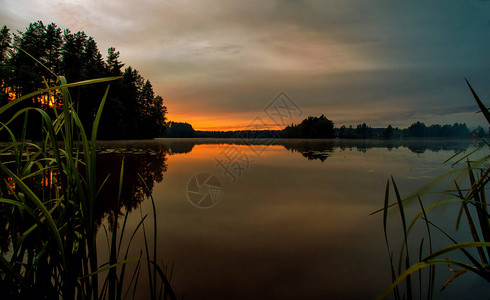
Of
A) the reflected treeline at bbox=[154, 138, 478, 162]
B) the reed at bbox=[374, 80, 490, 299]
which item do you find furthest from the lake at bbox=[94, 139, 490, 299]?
the reflected treeline at bbox=[154, 138, 478, 162]

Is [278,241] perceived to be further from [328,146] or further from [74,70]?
[74,70]

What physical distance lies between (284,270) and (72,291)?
1.44m

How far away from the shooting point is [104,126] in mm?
28812

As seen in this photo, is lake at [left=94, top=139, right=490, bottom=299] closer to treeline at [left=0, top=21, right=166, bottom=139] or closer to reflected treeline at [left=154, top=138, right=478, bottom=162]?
reflected treeline at [left=154, top=138, right=478, bottom=162]

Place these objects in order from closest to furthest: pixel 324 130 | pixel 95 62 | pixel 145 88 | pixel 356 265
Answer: pixel 356 265 → pixel 95 62 → pixel 145 88 → pixel 324 130

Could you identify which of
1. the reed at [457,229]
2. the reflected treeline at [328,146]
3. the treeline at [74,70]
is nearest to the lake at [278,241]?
the reed at [457,229]

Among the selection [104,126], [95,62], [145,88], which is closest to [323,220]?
[104,126]

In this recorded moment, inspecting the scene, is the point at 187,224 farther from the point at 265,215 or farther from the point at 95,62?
the point at 95,62

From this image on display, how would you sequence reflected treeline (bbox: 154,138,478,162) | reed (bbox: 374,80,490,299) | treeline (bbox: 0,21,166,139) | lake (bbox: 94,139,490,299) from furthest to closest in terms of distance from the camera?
treeline (bbox: 0,21,166,139) < reflected treeline (bbox: 154,138,478,162) < lake (bbox: 94,139,490,299) < reed (bbox: 374,80,490,299)

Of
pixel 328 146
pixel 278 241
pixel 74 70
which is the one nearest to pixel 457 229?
pixel 278 241

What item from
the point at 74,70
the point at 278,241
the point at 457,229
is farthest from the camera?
the point at 74,70

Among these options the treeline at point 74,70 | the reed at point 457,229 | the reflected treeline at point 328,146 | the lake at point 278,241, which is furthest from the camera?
the treeline at point 74,70

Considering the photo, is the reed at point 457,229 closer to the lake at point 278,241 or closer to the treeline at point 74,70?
the lake at point 278,241

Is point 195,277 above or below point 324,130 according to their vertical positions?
below
